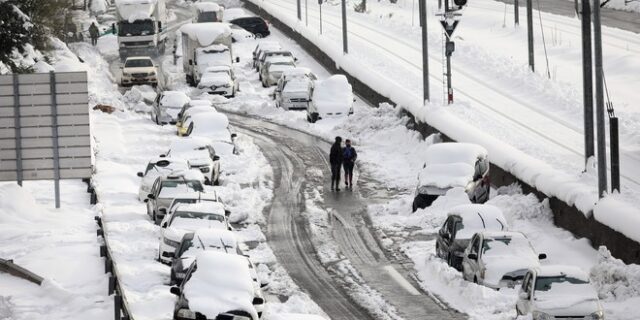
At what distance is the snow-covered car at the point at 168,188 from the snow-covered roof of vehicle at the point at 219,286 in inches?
412

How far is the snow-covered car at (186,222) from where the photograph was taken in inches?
1200

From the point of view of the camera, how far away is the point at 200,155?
42.8 meters

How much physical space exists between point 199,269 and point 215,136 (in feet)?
76.8

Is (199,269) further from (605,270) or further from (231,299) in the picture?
(605,270)

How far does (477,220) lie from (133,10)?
1907 inches

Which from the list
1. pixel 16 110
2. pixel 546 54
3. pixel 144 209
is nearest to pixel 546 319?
pixel 144 209

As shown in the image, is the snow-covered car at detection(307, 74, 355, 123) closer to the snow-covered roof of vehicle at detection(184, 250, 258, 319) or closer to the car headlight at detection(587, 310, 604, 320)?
the snow-covered roof of vehicle at detection(184, 250, 258, 319)

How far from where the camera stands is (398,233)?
34.8 m

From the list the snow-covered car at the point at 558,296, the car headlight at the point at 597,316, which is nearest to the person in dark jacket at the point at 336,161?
the snow-covered car at the point at 558,296

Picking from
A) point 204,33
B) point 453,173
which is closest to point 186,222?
point 453,173

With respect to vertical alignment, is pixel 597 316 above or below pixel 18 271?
above

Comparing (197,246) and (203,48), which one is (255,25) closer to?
(203,48)

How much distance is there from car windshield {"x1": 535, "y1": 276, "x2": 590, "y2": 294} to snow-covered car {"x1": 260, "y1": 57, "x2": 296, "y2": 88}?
3988 centimetres

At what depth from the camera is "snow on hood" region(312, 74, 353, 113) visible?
178 ft
